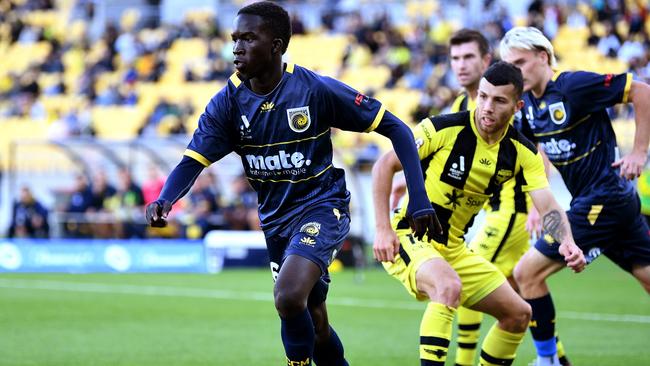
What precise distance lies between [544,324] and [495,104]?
2131 millimetres

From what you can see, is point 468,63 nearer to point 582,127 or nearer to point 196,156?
point 582,127

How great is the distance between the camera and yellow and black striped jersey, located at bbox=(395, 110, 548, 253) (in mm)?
7027

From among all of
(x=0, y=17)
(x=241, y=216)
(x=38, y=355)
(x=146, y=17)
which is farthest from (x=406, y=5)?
(x=38, y=355)

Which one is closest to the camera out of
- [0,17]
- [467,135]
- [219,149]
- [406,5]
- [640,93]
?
[219,149]

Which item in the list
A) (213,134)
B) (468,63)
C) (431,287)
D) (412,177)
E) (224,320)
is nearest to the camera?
(412,177)

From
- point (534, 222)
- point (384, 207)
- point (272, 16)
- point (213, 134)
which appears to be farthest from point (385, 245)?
point (534, 222)

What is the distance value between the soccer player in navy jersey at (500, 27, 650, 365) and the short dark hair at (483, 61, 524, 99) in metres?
1.02

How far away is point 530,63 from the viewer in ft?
26.2

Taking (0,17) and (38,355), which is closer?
(38,355)

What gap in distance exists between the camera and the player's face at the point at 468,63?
8773 mm

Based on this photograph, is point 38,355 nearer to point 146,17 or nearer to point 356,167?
point 356,167

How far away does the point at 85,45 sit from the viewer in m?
35.7

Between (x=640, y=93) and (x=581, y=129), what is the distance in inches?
20.2

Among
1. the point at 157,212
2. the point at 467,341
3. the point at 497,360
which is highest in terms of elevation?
the point at 157,212
